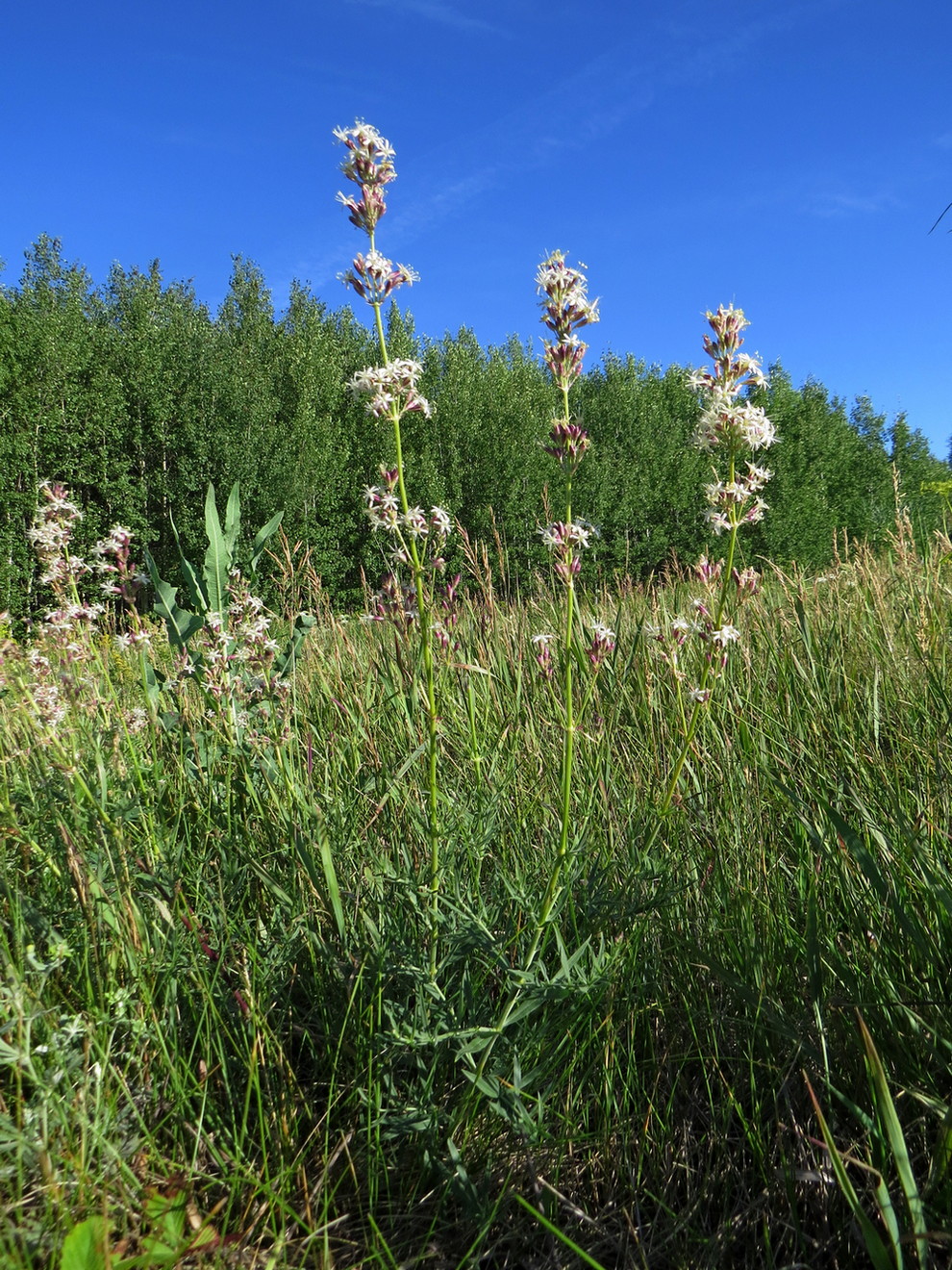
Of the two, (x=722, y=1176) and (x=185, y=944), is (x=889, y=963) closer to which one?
(x=722, y=1176)

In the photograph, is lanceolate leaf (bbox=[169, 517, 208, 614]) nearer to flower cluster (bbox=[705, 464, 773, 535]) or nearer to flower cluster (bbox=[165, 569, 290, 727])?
flower cluster (bbox=[165, 569, 290, 727])

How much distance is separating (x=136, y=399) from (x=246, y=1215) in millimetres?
20352

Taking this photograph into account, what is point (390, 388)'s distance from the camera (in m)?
1.78

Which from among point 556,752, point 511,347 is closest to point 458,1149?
point 556,752

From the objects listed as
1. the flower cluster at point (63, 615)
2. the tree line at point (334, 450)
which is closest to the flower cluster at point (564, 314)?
the flower cluster at point (63, 615)

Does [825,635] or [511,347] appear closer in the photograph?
[825,635]

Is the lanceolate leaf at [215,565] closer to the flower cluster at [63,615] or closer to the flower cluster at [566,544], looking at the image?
the flower cluster at [63,615]

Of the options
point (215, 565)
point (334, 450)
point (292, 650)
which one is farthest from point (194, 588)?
point (334, 450)

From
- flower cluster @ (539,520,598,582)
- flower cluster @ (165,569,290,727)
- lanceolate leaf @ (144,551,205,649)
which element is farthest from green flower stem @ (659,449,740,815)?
lanceolate leaf @ (144,551,205,649)

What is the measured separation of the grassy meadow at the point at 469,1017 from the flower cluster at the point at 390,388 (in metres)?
0.91

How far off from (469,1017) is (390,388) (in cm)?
141

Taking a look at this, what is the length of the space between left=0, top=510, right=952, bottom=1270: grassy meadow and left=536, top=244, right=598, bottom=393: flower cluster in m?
1.06

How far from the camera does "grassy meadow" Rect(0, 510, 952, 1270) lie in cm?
146

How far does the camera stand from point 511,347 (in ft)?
128
